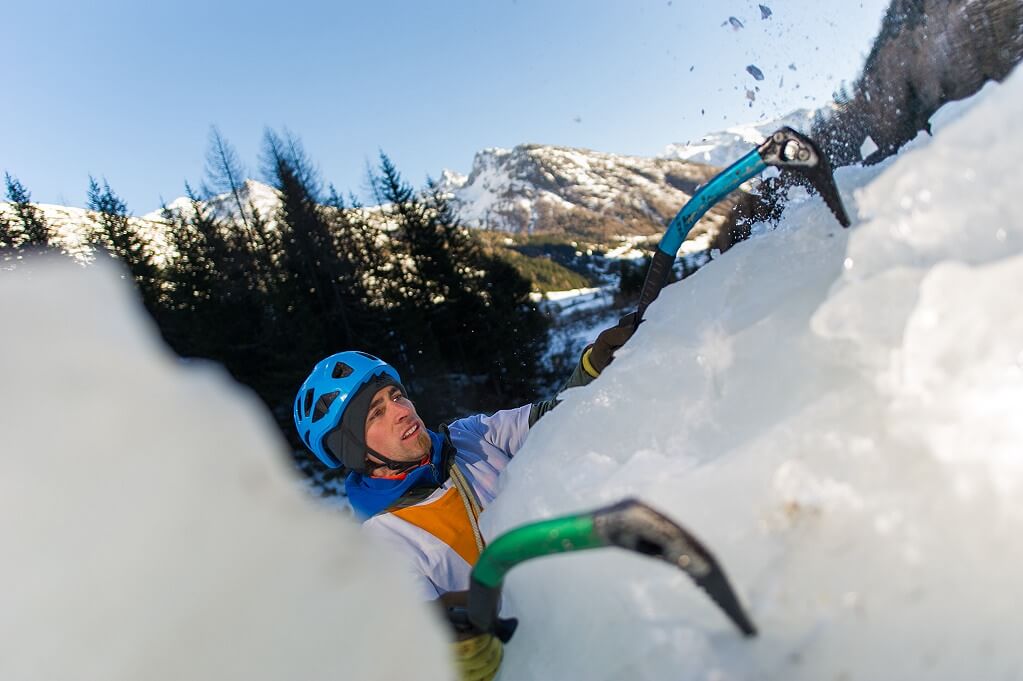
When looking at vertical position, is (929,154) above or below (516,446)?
above

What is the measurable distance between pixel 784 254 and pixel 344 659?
1.68m

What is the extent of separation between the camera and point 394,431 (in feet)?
10.8

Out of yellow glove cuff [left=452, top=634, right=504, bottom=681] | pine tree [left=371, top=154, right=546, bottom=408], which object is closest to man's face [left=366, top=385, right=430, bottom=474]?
yellow glove cuff [left=452, top=634, right=504, bottom=681]

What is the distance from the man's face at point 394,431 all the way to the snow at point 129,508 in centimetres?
218

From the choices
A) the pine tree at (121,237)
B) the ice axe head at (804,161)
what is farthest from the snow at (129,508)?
the pine tree at (121,237)

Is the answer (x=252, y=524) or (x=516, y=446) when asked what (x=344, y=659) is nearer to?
(x=252, y=524)

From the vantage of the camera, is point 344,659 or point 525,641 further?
point 525,641

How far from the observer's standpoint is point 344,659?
108 centimetres

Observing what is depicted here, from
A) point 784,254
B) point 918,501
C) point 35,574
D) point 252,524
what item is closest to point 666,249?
point 784,254

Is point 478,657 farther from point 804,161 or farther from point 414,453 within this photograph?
point 804,161

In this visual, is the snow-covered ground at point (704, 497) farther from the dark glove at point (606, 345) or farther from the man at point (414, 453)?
the dark glove at point (606, 345)

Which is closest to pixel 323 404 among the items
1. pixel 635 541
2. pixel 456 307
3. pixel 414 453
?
pixel 414 453

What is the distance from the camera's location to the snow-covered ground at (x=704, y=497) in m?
0.81

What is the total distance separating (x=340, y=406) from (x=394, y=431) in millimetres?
375
